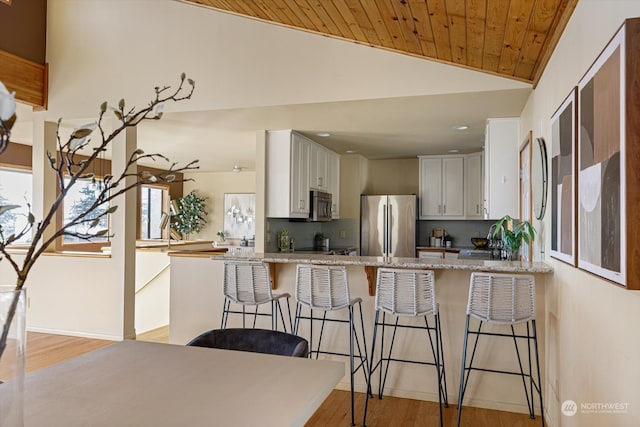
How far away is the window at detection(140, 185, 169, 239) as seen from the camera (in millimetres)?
8781

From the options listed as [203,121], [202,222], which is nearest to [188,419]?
[203,121]

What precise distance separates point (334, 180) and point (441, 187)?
1582mm

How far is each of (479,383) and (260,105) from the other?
277cm

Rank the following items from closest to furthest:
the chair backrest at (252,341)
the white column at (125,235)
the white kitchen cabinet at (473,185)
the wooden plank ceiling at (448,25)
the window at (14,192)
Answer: the chair backrest at (252,341) < the wooden plank ceiling at (448,25) < the white column at (125,235) < the window at (14,192) < the white kitchen cabinet at (473,185)

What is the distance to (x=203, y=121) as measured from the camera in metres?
4.49

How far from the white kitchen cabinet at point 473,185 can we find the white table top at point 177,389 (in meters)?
5.21

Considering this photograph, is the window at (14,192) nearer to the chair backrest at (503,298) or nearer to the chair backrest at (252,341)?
the chair backrest at (252,341)

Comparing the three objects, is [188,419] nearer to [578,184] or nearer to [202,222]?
[578,184]

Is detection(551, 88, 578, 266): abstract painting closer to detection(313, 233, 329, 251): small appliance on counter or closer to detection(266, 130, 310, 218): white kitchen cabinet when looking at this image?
detection(266, 130, 310, 218): white kitchen cabinet

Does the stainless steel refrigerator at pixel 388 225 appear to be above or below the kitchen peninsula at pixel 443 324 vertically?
above

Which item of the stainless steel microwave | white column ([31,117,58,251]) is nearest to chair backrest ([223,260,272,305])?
the stainless steel microwave

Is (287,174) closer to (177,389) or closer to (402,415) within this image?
(402,415)

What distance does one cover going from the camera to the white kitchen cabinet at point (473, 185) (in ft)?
20.5

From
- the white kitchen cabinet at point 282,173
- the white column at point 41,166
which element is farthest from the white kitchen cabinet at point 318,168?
the white column at point 41,166
